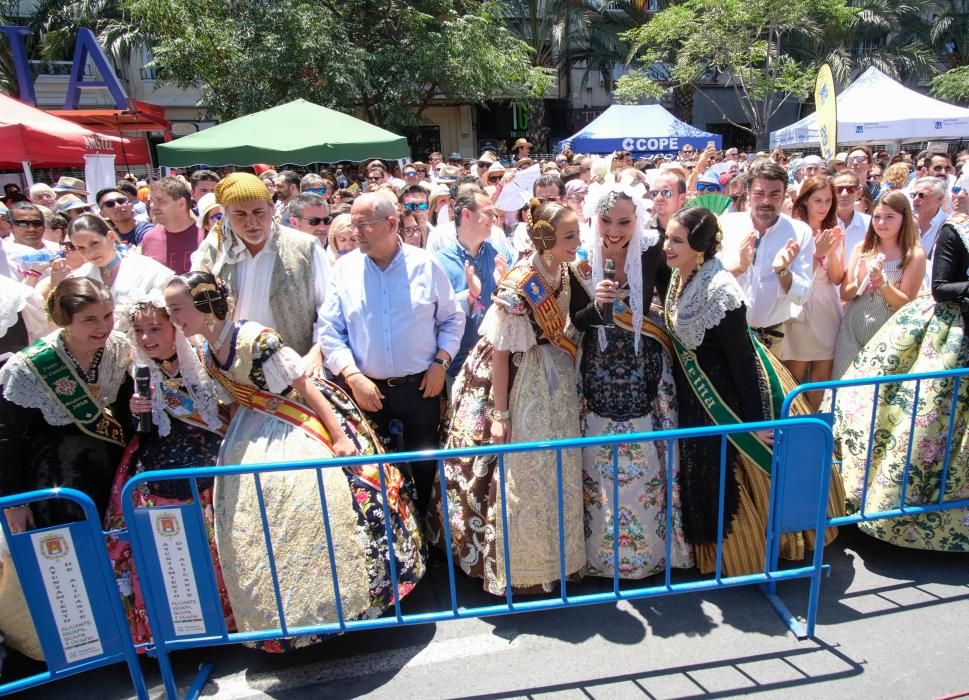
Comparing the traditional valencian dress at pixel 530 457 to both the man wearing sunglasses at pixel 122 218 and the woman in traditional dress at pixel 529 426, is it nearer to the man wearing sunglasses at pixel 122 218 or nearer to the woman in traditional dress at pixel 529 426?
the woman in traditional dress at pixel 529 426

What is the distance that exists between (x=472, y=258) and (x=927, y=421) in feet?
9.13

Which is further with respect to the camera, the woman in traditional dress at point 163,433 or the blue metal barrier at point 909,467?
the blue metal barrier at point 909,467

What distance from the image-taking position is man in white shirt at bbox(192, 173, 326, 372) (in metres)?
3.46

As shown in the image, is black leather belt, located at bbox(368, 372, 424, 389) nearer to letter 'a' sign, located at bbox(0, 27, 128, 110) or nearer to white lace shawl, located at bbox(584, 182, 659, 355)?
white lace shawl, located at bbox(584, 182, 659, 355)

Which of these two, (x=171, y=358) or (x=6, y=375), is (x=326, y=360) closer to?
(x=171, y=358)

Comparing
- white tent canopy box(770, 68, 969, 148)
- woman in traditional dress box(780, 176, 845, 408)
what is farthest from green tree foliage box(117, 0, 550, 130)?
woman in traditional dress box(780, 176, 845, 408)

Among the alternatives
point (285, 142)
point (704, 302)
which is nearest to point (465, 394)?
point (704, 302)

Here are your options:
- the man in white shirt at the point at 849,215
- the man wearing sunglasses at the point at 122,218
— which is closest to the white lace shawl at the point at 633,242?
the man in white shirt at the point at 849,215

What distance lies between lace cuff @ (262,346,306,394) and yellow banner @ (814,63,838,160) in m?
5.66

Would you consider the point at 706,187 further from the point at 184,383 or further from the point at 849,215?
the point at 184,383

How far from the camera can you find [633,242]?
9.57ft

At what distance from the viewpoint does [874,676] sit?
270 cm

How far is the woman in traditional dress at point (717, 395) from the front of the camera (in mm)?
2918

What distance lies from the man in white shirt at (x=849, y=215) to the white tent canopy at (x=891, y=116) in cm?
1104
